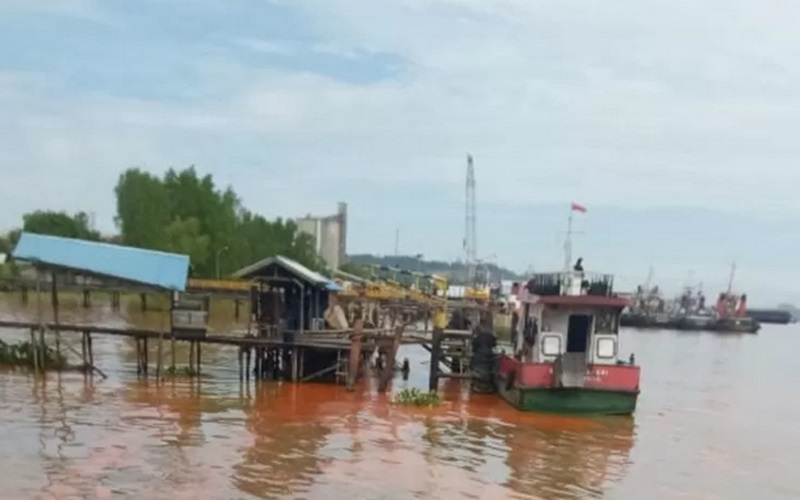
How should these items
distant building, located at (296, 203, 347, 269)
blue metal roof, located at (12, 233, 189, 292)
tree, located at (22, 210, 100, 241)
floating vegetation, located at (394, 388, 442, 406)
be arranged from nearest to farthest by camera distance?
blue metal roof, located at (12, 233, 189, 292), floating vegetation, located at (394, 388, 442, 406), tree, located at (22, 210, 100, 241), distant building, located at (296, 203, 347, 269)

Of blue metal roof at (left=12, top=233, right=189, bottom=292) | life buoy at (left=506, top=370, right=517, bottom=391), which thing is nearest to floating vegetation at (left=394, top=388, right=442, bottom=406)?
life buoy at (left=506, top=370, right=517, bottom=391)

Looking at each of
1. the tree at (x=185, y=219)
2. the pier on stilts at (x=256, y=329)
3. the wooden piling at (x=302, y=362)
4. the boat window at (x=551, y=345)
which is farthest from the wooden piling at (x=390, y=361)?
the tree at (x=185, y=219)

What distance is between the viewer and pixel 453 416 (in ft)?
86.6

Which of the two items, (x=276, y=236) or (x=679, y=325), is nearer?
(x=276, y=236)

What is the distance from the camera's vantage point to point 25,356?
96.9 feet

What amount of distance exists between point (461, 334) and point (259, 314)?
6.94m

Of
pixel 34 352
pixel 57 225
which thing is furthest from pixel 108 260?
pixel 57 225

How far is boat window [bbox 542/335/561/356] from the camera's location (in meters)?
26.8

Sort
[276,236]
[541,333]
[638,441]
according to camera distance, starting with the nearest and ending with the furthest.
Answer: [638,441] → [541,333] → [276,236]

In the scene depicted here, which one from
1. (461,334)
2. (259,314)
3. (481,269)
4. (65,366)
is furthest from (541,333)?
(481,269)

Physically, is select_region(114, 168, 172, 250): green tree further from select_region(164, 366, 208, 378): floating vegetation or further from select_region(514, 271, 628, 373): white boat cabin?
select_region(514, 271, 628, 373): white boat cabin

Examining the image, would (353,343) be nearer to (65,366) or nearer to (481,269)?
(65,366)

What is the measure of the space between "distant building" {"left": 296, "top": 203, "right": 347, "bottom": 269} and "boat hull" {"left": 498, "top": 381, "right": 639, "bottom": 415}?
364 ft

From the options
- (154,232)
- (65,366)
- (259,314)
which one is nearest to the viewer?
(65,366)
